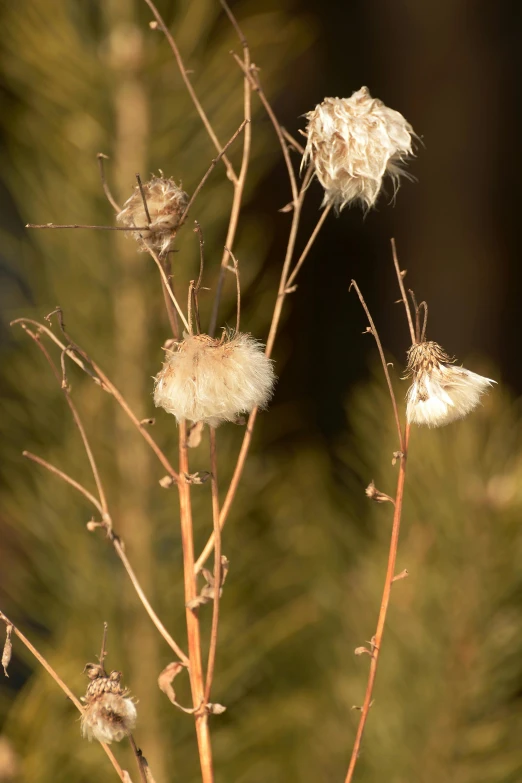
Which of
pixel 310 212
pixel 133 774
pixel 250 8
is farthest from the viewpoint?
pixel 310 212

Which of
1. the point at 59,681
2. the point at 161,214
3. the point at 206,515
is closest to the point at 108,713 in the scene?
the point at 59,681

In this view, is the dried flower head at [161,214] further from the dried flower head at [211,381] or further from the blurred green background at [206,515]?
the blurred green background at [206,515]

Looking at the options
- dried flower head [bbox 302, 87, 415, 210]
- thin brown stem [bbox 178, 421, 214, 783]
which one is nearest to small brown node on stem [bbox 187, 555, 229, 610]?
thin brown stem [bbox 178, 421, 214, 783]

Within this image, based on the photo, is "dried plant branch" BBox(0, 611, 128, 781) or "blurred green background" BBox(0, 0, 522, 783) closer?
"dried plant branch" BBox(0, 611, 128, 781)

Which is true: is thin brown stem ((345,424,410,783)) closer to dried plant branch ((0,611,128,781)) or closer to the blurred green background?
dried plant branch ((0,611,128,781))

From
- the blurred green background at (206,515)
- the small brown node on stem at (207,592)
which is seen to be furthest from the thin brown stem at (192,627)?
the blurred green background at (206,515)

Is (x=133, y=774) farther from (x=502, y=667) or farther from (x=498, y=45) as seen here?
(x=498, y=45)

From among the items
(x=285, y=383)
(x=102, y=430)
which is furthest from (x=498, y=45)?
(x=102, y=430)
